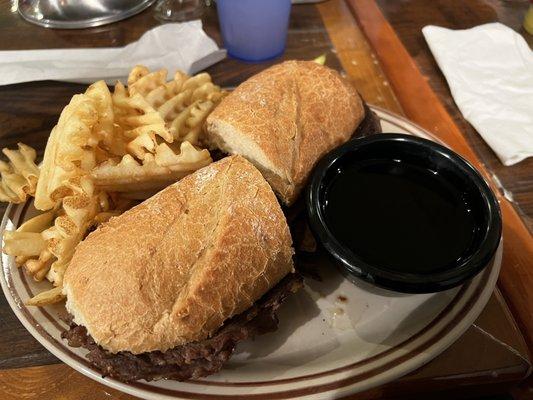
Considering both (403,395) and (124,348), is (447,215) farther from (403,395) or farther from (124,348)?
(124,348)

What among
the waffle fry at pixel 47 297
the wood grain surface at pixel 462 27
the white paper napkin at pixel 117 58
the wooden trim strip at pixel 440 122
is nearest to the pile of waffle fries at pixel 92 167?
the waffle fry at pixel 47 297

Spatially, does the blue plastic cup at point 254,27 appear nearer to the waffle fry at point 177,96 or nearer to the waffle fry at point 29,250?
the waffle fry at point 177,96

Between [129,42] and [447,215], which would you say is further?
[129,42]

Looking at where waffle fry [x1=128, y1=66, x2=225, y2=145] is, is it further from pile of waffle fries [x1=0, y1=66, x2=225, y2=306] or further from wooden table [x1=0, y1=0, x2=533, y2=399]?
wooden table [x1=0, y1=0, x2=533, y2=399]

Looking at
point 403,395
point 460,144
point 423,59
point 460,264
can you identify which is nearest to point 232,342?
point 403,395

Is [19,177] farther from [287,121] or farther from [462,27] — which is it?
[462,27]
